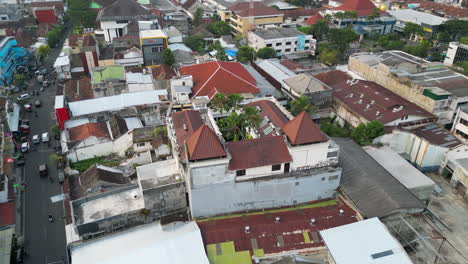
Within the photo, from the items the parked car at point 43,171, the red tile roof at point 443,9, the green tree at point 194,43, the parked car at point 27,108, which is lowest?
A: the parked car at point 43,171

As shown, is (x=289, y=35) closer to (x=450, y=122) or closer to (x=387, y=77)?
(x=387, y=77)

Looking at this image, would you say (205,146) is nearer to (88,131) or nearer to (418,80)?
(88,131)

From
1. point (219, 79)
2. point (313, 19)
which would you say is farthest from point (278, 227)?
point (313, 19)

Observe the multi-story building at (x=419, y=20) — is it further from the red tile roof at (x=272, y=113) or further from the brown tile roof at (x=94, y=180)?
the brown tile roof at (x=94, y=180)

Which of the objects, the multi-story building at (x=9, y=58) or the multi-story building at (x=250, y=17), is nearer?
the multi-story building at (x=9, y=58)

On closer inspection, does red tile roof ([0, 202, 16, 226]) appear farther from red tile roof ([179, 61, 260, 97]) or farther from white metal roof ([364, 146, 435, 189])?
white metal roof ([364, 146, 435, 189])

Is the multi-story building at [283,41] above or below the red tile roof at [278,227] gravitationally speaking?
above

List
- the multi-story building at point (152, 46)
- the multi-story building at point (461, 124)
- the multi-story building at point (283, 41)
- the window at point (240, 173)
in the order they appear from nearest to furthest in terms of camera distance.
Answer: the window at point (240, 173) → the multi-story building at point (461, 124) → the multi-story building at point (152, 46) → the multi-story building at point (283, 41)

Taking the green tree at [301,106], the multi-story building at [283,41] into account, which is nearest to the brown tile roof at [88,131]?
the green tree at [301,106]
